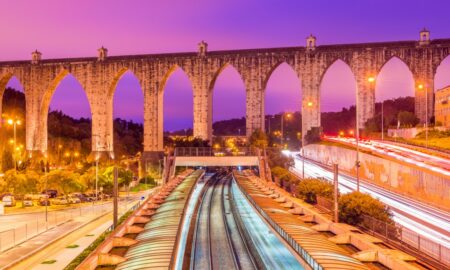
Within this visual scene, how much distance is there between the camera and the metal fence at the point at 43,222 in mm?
31859

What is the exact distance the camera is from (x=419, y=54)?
6575 centimetres

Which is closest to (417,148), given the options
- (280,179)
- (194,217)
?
(280,179)

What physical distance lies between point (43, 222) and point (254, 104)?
39.8 metres

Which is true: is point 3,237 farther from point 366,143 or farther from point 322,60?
point 322,60

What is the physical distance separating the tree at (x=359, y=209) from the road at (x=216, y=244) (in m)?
5.75

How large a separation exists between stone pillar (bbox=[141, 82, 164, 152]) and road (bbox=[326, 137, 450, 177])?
32.4 m

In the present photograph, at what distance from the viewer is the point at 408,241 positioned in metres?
20.2

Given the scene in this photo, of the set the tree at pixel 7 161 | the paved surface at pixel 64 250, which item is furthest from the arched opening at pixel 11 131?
the paved surface at pixel 64 250

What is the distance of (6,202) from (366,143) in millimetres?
40645

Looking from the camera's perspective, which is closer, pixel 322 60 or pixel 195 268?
pixel 195 268

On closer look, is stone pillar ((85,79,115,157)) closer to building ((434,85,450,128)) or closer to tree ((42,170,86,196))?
→ tree ((42,170,86,196))

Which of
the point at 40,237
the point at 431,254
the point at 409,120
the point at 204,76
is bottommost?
the point at 40,237

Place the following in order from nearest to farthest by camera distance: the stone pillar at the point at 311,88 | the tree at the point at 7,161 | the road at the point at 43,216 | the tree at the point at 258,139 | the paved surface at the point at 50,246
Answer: the paved surface at the point at 50,246 → the road at the point at 43,216 → the tree at the point at 258,139 → the stone pillar at the point at 311,88 → the tree at the point at 7,161

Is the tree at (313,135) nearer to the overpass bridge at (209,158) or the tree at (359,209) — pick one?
the overpass bridge at (209,158)
